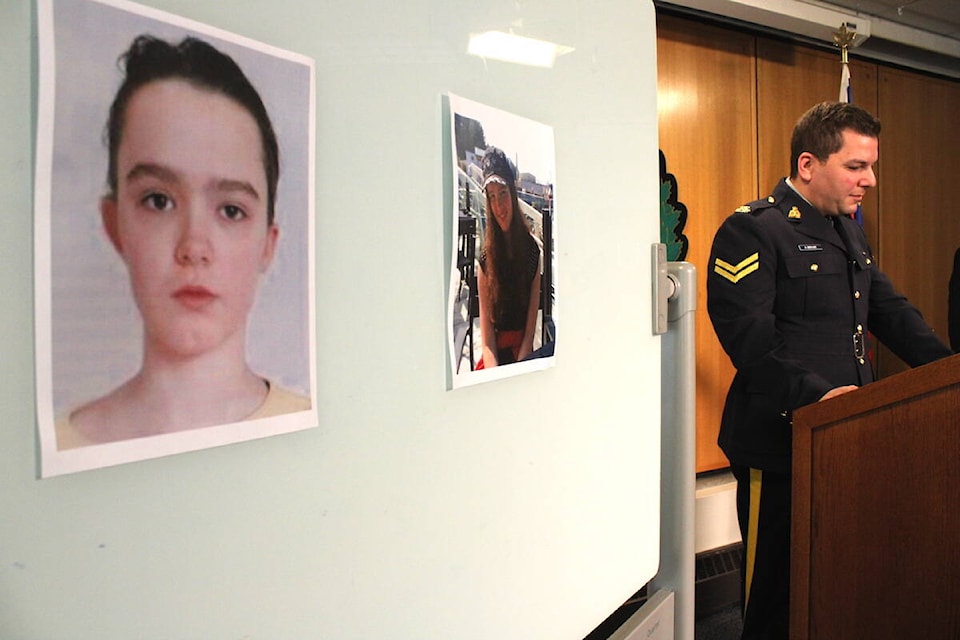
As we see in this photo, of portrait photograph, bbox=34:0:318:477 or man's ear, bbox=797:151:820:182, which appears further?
man's ear, bbox=797:151:820:182

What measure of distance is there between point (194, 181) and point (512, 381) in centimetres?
27

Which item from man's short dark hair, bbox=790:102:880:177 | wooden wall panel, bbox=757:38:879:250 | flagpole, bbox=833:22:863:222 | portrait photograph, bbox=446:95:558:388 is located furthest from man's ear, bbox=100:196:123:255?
flagpole, bbox=833:22:863:222

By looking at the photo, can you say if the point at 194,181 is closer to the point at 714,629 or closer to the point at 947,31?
the point at 714,629

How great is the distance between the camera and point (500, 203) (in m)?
0.47

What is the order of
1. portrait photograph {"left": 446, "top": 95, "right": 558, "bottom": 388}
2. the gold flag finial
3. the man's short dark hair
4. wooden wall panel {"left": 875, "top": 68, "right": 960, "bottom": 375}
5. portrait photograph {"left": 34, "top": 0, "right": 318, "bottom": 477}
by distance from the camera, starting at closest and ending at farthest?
portrait photograph {"left": 34, "top": 0, "right": 318, "bottom": 477}
portrait photograph {"left": 446, "top": 95, "right": 558, "bottom": 388}
the man's short dark hair
the gold flag finial
wooden wall panel {"left": 875, "top": 68, "right": 960, "bottom": 375}

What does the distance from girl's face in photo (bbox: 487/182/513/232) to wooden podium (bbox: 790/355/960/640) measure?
3.12 feet

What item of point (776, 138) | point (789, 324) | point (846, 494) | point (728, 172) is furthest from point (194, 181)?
point (776, 138)

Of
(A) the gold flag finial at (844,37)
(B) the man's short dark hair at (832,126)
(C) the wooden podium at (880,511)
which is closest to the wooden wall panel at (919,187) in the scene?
(A) the gold flag finial at (844,37)

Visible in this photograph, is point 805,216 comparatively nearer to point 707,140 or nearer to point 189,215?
point 707,140

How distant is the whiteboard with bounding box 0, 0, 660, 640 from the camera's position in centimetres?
26

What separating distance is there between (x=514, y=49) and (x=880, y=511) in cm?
113

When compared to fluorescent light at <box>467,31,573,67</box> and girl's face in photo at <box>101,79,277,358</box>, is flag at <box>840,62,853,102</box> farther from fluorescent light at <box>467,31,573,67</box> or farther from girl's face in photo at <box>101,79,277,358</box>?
girl's face in photo at <box>101,79,277,358</box>

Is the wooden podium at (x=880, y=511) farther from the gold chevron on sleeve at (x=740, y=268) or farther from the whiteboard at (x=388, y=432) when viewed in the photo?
the whiteboard at (x=388, y=432)

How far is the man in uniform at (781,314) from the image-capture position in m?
1.61
